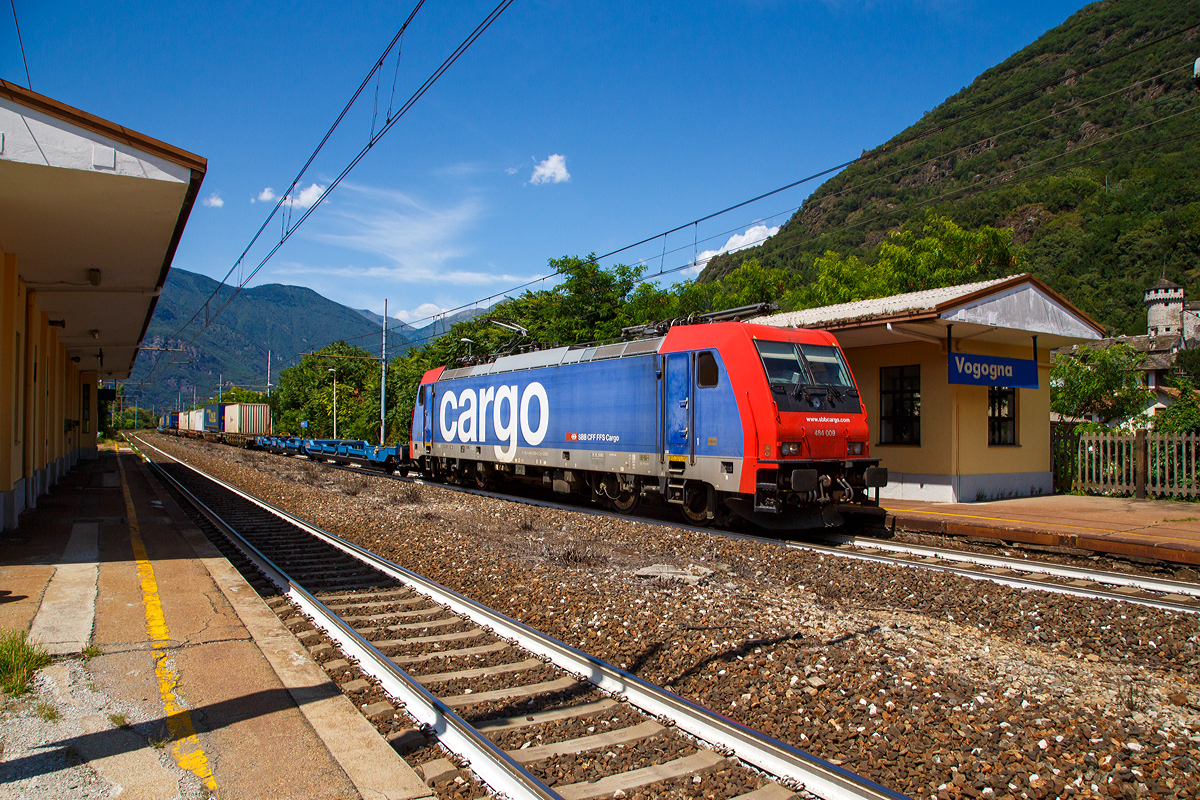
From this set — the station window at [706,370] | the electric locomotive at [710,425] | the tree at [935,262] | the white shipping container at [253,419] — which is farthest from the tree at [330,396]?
the station window at [706,370]

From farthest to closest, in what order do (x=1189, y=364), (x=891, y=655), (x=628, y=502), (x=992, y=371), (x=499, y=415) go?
(x=1189, y=364) < (x=499, y=415) < (x=992, y=371) < (x=628, y=502) < (x=891, y=655)

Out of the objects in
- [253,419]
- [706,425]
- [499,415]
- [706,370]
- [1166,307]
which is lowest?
[253,419]

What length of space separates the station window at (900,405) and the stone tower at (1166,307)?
98.4 m

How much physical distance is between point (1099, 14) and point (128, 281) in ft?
643

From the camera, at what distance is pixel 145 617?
627cm

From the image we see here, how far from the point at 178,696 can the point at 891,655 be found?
4.95 m

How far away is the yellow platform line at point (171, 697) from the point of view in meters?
3.67

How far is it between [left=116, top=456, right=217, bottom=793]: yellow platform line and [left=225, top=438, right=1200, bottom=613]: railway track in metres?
7.10

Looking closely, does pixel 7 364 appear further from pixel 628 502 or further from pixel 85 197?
pixel 628 502

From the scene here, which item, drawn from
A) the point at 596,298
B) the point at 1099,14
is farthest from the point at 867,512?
the point at 1099,14

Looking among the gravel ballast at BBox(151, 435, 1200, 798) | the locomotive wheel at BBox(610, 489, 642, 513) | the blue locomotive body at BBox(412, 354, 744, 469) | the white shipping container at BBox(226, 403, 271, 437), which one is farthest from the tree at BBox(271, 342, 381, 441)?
the gravel ballast at BBox(151, 435, 1200, 798)

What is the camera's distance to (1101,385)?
18359 mm

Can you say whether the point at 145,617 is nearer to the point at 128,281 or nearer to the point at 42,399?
the point at 128,281

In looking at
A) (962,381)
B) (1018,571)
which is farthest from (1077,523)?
(962,381)
